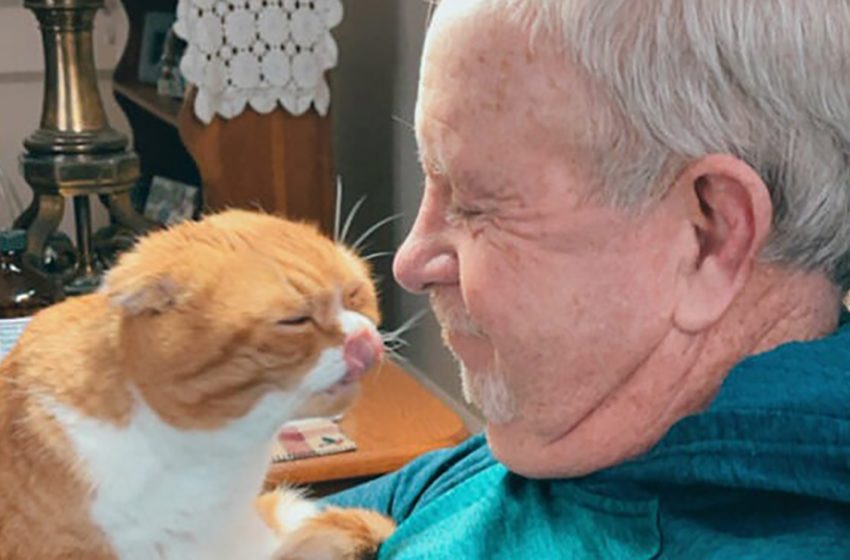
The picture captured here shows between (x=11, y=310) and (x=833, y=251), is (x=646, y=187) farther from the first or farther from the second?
(x=11, y=310)

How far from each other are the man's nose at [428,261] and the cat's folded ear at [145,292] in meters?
0.16

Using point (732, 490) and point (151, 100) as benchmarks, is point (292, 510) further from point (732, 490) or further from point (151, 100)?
point (151, 100)

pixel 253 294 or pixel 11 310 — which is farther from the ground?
pixel 253 294

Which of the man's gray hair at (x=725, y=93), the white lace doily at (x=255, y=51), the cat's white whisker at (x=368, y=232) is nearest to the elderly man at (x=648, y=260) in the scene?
the man's gray hair at (x=725, y=93)

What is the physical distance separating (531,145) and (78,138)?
3.63 ft

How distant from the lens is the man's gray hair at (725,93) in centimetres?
74

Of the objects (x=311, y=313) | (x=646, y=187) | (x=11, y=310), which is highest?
(x=646, y=187)

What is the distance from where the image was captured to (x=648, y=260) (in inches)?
32.0

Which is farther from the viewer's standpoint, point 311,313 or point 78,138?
point 78,138

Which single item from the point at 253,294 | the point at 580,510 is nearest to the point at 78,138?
the point at 253,294

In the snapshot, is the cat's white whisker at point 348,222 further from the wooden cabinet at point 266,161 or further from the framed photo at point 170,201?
the framed photo at point 170,201

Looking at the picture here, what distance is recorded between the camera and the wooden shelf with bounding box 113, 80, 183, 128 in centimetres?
227

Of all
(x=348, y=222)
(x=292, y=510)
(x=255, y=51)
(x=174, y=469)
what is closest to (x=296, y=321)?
(x=174, y=469)

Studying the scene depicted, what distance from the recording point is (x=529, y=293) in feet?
2.76
